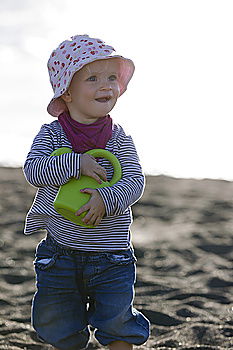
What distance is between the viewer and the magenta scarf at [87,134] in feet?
11.1

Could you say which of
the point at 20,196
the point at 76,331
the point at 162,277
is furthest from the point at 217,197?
the point at 76,331

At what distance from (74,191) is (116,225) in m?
0.27

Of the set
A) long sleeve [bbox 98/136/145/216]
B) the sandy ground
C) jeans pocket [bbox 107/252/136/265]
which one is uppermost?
long sleeve [bbox 98/136/145/216]

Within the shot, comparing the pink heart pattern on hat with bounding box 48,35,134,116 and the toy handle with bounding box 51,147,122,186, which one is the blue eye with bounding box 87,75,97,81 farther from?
the toy handle with bounding box 51,147,122,186

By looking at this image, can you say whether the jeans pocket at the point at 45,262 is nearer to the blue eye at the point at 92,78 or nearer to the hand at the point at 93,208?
the hand at the point at 93,208

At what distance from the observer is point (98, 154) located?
10.8ft

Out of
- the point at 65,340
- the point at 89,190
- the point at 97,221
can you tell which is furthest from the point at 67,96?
the point at 65,340

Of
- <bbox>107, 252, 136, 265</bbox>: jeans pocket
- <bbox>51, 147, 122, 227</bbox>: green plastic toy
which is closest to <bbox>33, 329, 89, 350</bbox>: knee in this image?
<bbox>107, 252, 136, 265</bbox>: jeans pocket

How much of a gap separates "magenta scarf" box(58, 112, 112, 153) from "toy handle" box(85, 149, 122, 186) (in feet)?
0.26

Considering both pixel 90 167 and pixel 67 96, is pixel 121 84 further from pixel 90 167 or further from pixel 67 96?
pixel 90 167

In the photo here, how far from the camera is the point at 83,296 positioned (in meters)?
3.49

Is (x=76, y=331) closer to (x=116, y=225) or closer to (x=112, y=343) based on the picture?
(x=112, y=343)

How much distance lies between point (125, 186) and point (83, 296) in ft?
1.77

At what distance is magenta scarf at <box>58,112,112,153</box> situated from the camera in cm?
337
